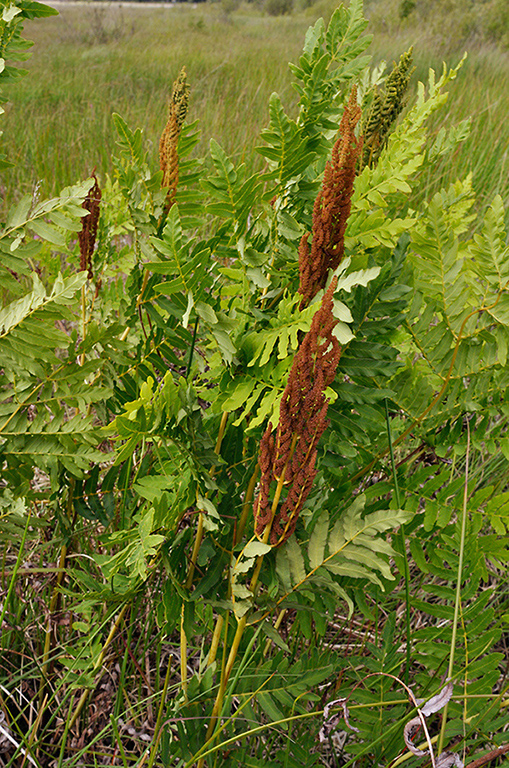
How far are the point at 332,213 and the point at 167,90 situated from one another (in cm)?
599

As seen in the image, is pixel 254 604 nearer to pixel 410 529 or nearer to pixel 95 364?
pixel 410 529

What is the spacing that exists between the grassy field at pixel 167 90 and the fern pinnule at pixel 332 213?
1.77ft

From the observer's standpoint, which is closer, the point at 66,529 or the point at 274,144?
the point at 274,144

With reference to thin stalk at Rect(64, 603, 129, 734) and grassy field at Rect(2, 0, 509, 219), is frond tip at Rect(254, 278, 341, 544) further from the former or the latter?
grassy field at Rect(2, 0, 509, 219)

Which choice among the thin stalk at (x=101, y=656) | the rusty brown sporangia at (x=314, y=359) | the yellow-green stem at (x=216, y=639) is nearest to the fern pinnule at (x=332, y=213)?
the rusty brown sporangia at (x=314, y=359)

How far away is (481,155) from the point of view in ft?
10.2

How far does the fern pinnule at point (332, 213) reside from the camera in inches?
23.0

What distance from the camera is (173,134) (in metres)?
0.80

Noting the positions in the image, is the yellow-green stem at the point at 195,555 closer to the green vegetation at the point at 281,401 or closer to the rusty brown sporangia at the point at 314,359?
the green vegetation at the point at 281,401

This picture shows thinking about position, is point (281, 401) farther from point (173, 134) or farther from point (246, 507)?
point (173, 134)

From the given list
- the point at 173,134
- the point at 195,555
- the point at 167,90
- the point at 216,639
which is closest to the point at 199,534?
the point at 195,555

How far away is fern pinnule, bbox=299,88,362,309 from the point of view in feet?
1.92

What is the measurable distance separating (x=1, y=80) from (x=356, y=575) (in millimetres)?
854

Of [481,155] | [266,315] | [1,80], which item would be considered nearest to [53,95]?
[481,155]
